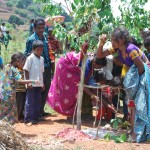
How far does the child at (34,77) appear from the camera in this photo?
638cm

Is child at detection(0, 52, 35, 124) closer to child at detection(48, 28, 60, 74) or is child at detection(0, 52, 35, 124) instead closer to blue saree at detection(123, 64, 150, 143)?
blue saree at detection(123, 64, 150, 143)

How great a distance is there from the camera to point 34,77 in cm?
644

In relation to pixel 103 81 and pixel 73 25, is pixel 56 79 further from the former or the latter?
pixel 73 25

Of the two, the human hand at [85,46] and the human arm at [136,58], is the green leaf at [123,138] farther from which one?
the human hand at [85,46]

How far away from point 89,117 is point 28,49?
5.39 ft

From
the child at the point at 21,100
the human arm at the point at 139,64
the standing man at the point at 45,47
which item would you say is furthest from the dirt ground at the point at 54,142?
the human arm at the point at 139,64

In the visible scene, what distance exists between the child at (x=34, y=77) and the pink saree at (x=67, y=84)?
0.37 meters

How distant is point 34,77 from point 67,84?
0.65 m

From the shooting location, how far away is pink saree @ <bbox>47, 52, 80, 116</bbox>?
6707 mm

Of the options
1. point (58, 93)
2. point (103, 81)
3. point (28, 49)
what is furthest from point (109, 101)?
point (28, 49)

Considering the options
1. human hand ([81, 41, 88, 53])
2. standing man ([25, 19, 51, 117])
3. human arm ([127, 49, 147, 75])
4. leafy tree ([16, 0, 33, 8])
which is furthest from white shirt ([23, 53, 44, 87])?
leafy tree ([16, 0, 33, 8])

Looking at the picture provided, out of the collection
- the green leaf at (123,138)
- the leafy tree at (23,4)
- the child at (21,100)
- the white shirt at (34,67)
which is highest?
the leafy tree at (23,4)

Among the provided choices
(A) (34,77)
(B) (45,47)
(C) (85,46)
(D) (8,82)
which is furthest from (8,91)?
(B) (45,47)

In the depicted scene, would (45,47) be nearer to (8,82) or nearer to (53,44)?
(53,44)
